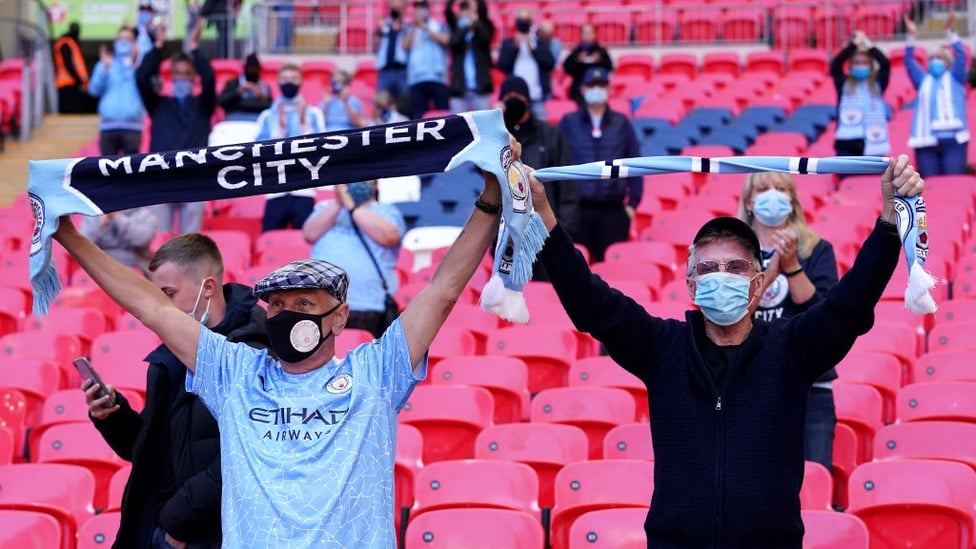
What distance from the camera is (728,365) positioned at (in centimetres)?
402

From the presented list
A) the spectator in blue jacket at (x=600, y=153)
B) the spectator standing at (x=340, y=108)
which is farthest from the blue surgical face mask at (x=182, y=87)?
the spectator in blue jacket at (x=600, y=153)

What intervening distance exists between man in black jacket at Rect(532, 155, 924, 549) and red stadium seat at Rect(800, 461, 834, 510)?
5.40 ft

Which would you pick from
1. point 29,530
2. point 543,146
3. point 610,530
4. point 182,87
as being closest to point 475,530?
point 610,530

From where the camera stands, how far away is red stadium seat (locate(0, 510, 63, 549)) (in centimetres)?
559

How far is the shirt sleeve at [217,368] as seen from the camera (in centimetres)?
405

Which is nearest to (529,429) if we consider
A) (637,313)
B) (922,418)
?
(922,418)

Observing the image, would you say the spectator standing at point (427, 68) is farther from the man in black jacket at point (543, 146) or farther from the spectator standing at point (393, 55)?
the man in black jacket at point (543, 146)

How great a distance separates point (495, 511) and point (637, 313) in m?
1.65

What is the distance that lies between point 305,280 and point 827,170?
4.90 feet

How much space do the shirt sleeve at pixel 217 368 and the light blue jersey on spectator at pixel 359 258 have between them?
414 centimetres

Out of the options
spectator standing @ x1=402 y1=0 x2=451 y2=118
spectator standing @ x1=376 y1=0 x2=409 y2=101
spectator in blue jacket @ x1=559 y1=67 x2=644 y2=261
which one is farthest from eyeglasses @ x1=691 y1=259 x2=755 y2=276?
spectator standing @ x1=376 y1=0 x2=409 y2=101

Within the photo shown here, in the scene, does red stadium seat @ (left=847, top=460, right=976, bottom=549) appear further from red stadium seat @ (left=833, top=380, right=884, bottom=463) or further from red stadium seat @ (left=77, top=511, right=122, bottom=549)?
red stadium seat @ (left=77, top=511, right=122, bottom=549)

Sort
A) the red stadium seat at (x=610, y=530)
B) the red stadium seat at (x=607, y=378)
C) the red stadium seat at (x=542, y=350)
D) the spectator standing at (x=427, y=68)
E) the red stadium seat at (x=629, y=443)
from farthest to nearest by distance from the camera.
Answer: the spectator standing at (x=427, y=68)
the red stadium seat at (x=542, y=350)
the red stadium seat at (x=607, y=378)
the red stadium seat at (x=629, y=443)
the red stadium seat at (x=610, y=530)

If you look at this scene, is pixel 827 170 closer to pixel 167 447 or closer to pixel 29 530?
pixel 167 447
